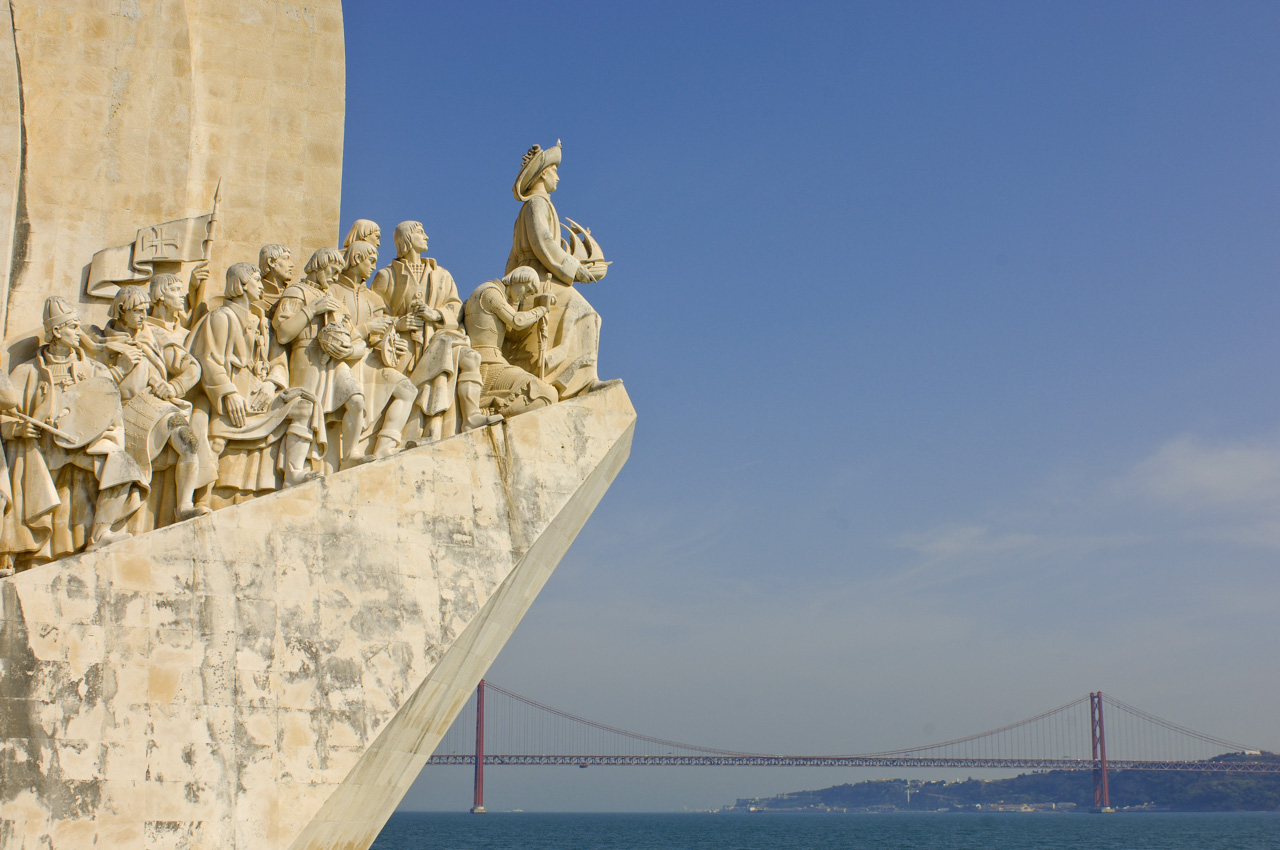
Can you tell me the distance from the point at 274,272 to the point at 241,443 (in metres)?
1.29

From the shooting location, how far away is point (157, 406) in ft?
23.8

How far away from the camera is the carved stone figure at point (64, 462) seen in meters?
6.79

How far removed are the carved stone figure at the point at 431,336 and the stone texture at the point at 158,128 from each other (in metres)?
0.70

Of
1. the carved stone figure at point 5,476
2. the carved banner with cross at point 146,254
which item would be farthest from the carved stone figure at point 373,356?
the carved stone figure at point 5,476

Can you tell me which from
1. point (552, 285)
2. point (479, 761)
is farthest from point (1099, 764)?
point (552, 285)

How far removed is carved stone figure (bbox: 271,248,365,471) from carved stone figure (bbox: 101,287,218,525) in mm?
645

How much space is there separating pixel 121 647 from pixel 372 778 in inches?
65.2

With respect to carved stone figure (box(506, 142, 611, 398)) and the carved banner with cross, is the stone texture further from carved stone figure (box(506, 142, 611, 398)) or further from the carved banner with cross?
carved stone figure (box(506, 142, 611, 398))

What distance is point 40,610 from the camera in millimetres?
6238

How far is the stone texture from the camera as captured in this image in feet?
26.3

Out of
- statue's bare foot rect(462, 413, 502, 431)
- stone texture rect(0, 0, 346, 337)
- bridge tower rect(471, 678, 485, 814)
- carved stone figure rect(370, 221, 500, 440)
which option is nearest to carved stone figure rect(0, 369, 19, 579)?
stone texture rect(0, 0, 346, 337)

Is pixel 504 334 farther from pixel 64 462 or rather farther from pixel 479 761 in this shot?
pixel 479 761

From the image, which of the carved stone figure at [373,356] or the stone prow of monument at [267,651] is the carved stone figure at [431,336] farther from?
the stone prow of monument at [267,651]

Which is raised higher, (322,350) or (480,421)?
(322,350)
